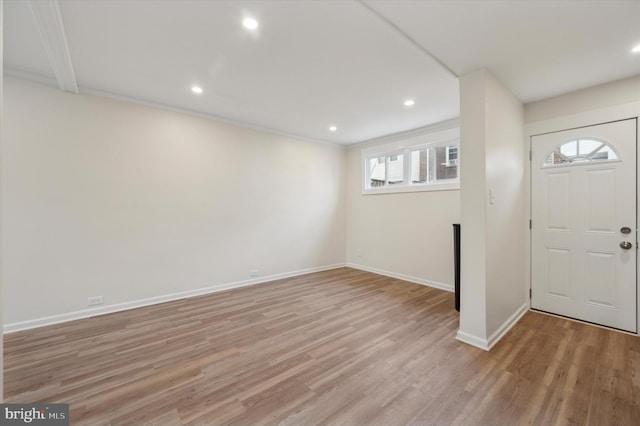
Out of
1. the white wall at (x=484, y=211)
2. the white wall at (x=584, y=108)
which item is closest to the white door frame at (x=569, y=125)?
the white wall at (x=584, y=108)

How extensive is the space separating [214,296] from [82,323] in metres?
1.46

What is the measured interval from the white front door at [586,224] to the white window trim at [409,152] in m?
1.09

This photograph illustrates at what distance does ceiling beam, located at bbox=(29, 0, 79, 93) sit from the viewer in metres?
1.86

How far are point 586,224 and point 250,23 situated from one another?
13.4 ft

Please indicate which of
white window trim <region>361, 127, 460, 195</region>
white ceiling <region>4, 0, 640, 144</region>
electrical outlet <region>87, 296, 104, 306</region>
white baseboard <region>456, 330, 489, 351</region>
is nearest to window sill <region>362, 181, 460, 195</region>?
white window trim <region>361, 127, 460, 195</region>

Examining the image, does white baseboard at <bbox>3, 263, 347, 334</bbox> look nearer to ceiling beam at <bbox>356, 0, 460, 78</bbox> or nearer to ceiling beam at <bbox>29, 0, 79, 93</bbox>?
ceiling beam at <bbox>29, 0, 79, 93</bbox>

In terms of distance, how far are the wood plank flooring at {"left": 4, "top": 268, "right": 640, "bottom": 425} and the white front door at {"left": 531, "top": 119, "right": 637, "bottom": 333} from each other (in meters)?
0.31

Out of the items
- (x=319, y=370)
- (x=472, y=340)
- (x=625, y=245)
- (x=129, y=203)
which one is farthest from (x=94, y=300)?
(x=625, y=245)

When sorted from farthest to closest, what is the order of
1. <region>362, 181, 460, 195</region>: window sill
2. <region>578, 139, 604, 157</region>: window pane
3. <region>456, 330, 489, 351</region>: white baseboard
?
<region>362, 181, 460, 195</region>: window sill → <region>578, 139, 604, 157</region>: window pane → <region>456, 330, 489, 351</region>: white baseboard

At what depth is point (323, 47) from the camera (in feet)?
7.50

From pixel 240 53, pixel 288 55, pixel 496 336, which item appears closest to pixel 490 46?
pixel 288 55

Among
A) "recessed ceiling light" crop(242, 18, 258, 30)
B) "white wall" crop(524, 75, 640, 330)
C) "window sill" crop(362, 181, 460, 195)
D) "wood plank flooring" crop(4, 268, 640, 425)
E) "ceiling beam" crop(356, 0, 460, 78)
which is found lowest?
"wood plank flooring" crop(4, 268, 640, 425)

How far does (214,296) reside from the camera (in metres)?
3.84

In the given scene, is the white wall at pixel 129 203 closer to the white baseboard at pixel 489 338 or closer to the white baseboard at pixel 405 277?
the white baseboard at pixel 405 277
